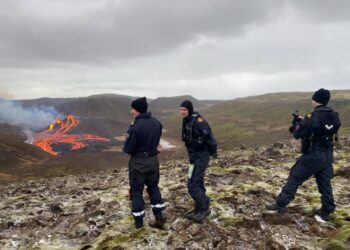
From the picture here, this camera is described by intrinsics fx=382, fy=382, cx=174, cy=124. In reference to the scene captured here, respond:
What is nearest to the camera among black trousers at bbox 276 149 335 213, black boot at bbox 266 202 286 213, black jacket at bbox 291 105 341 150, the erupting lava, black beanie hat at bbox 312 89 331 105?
black jacket at bbox 291 105 341 150

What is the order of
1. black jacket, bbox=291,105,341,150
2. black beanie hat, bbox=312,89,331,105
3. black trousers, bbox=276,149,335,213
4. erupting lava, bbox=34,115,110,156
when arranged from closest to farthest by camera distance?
1. black jacket, bbox=291,105,341,150
2. black beanie hat, bbox=312,89,331,105
3. black trousers, bbox=276,149,335,213
4. erupting lava, bbox=34,115,110,156

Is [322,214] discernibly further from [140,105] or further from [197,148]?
[140,105]

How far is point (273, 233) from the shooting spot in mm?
10656

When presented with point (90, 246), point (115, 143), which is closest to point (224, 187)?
point (90, 246)

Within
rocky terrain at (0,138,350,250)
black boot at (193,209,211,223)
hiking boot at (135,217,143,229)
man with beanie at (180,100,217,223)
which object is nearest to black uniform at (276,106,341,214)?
rocky terrain at (0,138,350,250)

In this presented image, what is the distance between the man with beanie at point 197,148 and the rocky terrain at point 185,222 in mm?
583

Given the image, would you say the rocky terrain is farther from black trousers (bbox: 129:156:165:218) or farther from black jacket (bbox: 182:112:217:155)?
black jacket (bbox: 182:112:217:155)

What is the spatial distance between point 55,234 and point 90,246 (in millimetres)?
2081

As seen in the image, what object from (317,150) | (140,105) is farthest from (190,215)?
(317,150)

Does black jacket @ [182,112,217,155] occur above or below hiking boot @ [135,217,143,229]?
above

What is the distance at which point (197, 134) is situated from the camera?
11.2 metres

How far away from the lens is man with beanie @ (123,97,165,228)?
10961mm

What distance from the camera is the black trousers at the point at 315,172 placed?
11141 millimetres

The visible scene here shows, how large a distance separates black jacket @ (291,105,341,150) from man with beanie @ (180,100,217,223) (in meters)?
2.58
